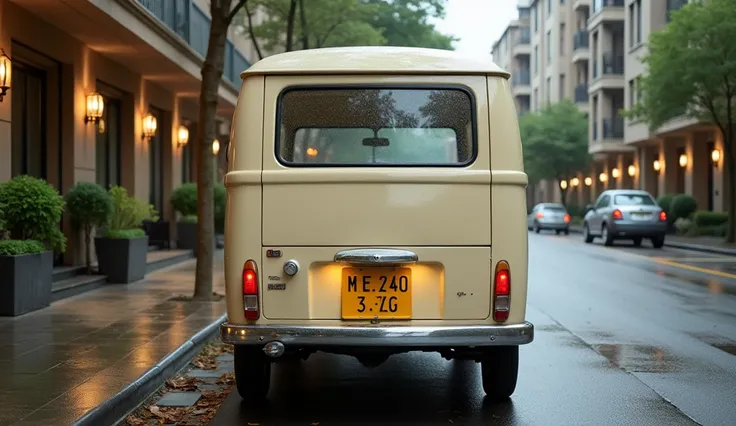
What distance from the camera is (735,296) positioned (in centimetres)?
1479

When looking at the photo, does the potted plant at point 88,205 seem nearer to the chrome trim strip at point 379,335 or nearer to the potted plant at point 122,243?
the potted plant at point 122,243

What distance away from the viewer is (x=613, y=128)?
50500 mm

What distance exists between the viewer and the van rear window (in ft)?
21.5

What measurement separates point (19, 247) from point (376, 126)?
20.6 ft

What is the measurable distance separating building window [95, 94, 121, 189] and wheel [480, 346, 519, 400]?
13.0 meters

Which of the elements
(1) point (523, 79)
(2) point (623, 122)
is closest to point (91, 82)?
(2) point (623, 122)

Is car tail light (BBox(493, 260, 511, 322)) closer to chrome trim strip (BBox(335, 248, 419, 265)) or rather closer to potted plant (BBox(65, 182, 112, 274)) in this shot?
chrome trim strip (BBox(335, 248, 419, 265))

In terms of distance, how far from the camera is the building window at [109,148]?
61.2 ft

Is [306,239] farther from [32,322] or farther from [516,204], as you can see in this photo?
[32,322]

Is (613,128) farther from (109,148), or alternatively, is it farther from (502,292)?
(502,292)

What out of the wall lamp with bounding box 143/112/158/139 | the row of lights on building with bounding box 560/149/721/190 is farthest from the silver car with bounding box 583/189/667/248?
the wall lamp with bounding box 143/112/158/139

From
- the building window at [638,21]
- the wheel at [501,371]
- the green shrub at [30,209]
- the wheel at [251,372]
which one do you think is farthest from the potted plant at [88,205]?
the building window at [638,21]

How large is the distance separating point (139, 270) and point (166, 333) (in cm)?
664

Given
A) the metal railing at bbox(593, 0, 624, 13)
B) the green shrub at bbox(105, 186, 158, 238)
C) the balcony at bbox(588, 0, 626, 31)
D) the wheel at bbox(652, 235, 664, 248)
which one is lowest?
the wheel at bbox(652, 235, 664, 248)
